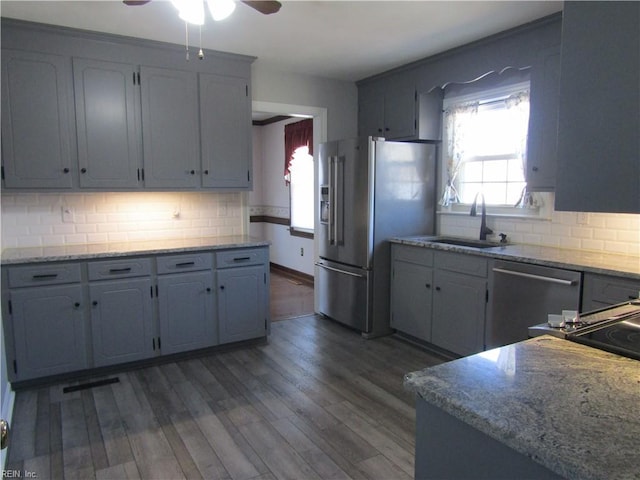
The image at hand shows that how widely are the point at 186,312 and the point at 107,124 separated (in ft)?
4.97

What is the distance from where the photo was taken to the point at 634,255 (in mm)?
2859

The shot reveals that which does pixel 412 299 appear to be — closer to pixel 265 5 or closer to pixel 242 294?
pixel 242 294

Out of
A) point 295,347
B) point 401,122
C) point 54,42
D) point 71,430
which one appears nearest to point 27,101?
point 54,42

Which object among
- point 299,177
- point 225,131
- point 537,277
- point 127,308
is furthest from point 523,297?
point 299,177

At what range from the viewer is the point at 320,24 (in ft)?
9.92

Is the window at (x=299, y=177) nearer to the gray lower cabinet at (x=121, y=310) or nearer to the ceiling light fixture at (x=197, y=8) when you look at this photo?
the gray lower cabinet at (x=121, y=310)

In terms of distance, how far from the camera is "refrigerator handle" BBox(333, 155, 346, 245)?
410cm

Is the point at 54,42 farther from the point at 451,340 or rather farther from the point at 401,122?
the point at 451,340

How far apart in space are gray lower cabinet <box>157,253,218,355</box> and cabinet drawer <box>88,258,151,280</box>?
11 cm

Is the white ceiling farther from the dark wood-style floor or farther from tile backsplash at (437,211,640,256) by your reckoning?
the dark wood-style floor

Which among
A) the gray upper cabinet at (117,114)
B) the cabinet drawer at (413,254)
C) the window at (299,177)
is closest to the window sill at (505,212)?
the cabinet drawer at (413,254)

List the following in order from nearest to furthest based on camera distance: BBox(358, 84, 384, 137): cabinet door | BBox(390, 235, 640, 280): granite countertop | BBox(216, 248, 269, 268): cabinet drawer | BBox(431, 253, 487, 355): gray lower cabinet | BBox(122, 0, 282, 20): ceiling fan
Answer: BBox(122, 0, 282, 20): ceiling fan, BBox(390, 235, 640, 280): granite countertop, BBox(431, 253, 487, 355): gray lower cabinet, BBox(216, 248, 269, 268): cabinet drawer, BBox(358, 84, 384, 137): cabinet door

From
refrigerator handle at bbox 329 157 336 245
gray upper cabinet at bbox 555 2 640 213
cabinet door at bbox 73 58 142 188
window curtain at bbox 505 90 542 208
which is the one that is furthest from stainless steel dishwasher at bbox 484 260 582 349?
cabinet door at bbox 73 58 142 188

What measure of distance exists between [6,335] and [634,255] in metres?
4.04
